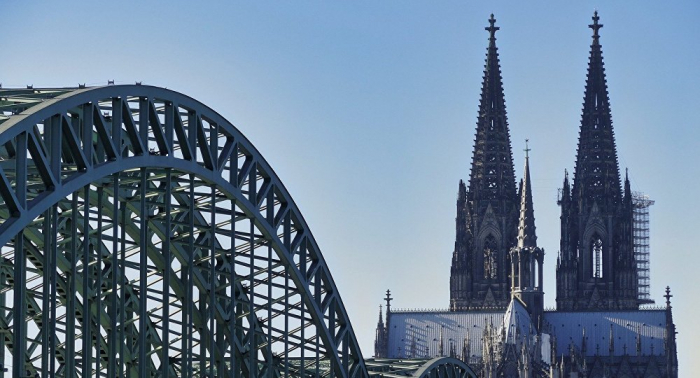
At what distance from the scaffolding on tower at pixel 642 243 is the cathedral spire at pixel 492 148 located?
1093 cm

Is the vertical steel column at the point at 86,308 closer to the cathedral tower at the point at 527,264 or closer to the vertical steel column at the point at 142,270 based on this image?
the vertical steel column at the point at 142,270

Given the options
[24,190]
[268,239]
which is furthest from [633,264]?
[24,190]

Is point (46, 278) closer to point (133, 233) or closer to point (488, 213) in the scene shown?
point (133, 233)

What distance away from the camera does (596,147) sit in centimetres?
14838

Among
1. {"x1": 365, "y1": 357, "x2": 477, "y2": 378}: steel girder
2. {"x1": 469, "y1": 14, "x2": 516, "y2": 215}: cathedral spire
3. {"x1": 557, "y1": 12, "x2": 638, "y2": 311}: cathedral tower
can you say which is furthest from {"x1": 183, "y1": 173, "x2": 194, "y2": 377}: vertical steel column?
{"x1": 469, "y1": 14, "x2": 516, "y2": 215}: cathedral spire

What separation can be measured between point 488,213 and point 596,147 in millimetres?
9389

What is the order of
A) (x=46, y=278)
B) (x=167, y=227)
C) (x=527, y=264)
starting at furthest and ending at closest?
(x=527, y=264) < (x=167, y=227) < (x=46, y=278)

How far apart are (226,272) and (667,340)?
10529 centimetres

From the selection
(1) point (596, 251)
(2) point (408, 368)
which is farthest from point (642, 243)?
(2) point (408, 368)

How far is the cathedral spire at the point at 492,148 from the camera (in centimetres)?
14838

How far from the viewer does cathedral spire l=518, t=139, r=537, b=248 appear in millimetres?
143875

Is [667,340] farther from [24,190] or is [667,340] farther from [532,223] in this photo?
[24,190]

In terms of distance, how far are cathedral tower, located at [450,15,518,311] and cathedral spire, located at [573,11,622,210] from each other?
5333mm

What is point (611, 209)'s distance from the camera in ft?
477
